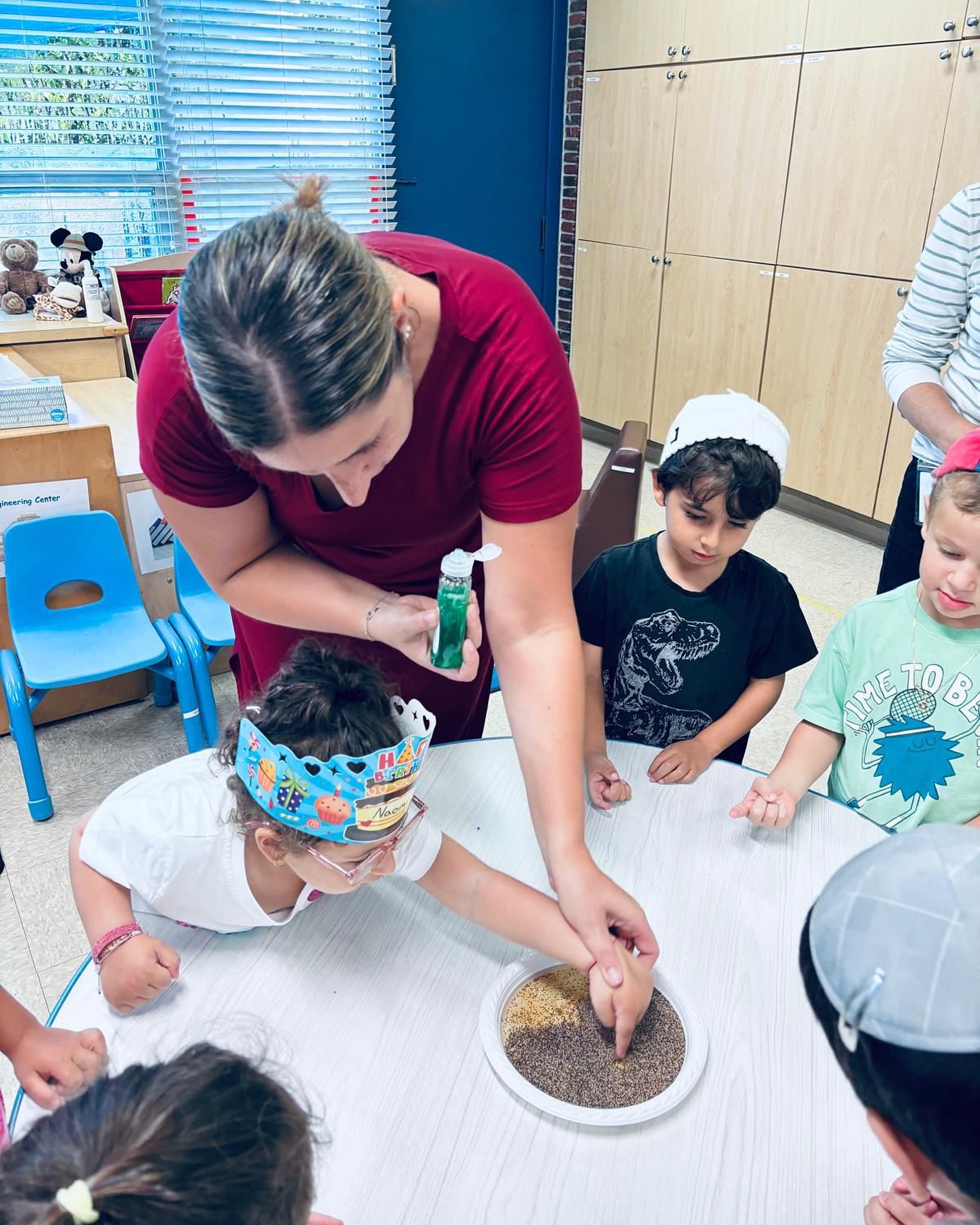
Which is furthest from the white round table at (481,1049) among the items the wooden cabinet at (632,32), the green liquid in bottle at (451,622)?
the wooden cabinet at (632,32)

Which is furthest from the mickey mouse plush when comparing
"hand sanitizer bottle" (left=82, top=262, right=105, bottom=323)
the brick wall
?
the brick wall

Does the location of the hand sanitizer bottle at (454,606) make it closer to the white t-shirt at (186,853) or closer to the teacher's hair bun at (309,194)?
the white t-shirt at (186,853)

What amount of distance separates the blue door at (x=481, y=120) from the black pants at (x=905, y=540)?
12.8 ft

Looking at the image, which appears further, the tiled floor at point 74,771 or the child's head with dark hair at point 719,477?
the tiled floor at point 74,771

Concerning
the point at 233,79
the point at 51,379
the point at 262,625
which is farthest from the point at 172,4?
the point at 262,625

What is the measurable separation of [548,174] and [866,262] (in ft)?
7.45

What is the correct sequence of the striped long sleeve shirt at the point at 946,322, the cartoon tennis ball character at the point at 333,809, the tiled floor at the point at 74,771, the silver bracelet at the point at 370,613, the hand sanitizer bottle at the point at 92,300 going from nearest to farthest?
the cartoon tennis ball character at the point at 333,809, the silver bracelet at the point at 370,613, the striped long sleeve shirt at the point at 946,322, the tiled floor at the point at 74,771, the hand sanitizer bottle at the point at 92,300

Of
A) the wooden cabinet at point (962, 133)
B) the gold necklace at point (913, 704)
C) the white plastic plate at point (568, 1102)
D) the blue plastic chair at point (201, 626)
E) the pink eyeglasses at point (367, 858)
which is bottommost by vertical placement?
the blue plastic chair at point (201, 626)

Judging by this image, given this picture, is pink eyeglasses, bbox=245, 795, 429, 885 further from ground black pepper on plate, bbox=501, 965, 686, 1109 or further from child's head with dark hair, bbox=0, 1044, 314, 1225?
child's head with dark hair, bbox=0, 1044, 314, 1225

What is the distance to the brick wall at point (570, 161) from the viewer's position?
5.04m

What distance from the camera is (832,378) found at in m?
4.04

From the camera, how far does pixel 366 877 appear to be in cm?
99

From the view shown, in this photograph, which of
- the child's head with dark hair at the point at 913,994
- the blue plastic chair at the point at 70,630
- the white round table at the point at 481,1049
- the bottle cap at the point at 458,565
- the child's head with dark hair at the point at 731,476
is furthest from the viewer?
the blue plastic chair at the point at 70,630

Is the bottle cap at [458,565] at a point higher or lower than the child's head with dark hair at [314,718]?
higher
